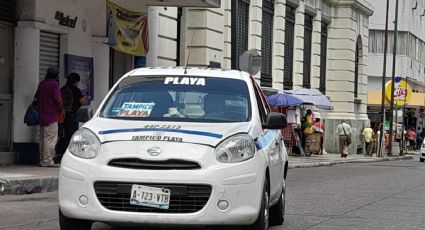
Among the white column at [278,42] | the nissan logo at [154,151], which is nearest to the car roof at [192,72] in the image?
the nissan logo at [154,151]

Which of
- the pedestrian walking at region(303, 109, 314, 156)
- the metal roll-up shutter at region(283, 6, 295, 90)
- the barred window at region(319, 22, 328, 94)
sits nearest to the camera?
the pedestrian walking at region(303, 109, 314, 156)

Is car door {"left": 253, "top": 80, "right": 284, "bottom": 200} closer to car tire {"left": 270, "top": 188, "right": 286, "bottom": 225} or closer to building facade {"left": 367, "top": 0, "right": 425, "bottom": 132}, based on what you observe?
car tire {"left": 270, "top": 188, "right": 286, "bottom": 225}

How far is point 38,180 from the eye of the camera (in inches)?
477

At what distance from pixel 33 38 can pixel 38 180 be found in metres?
4.46

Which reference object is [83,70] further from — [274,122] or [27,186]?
[274,122]

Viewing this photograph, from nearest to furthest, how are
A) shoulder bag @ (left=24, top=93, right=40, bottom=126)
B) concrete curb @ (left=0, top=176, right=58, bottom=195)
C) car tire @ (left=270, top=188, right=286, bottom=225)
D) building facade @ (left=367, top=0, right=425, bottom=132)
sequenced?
car tire @ (left=270, top=188, right=286, bottom=225) < concrete curb @ (left=0, top=176, right=58, bottom=195) < shoulder bag @ (left=24, top=93, right=40, bottom=126) < building facade @ (left=367, top=0, right=425, bottom=132)

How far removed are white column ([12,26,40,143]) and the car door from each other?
794 cm

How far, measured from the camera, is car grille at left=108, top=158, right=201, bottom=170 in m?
6.59

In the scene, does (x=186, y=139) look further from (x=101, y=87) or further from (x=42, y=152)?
(x=101, y=87)

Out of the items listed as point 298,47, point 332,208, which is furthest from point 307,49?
point 332,208

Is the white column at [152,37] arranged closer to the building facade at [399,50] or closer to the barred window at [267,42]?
the barred window at [267,42]

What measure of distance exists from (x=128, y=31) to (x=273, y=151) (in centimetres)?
1200

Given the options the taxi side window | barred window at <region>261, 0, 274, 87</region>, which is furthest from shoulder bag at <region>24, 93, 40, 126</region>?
barred window at <region>261, 0, 274, 87</region>

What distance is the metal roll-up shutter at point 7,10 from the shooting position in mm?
15123
